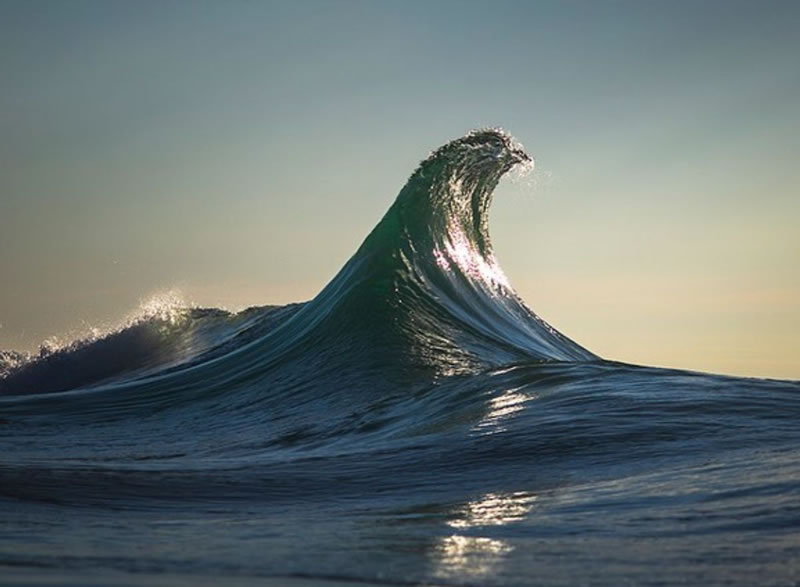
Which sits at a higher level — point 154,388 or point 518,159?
point 518,159

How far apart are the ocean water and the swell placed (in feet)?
0.22

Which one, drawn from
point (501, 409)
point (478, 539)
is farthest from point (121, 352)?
point (478, 539)

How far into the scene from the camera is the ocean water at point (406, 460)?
3541 mm

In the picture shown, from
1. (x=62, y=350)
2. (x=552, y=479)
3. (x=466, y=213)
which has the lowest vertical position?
(x=552, y=479)

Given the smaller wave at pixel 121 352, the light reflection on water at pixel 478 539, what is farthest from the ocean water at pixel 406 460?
the smaller wave at pixel 121 352

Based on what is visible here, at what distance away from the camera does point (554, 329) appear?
19609 millimetres

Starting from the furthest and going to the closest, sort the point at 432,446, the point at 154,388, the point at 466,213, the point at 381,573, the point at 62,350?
the point at 62,350 → the point at 466,213 → the point at 154,388 → the point at 432,446 → the point at 381,573

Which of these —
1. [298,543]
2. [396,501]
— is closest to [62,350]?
[396,501]

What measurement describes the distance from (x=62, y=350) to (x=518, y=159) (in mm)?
11976

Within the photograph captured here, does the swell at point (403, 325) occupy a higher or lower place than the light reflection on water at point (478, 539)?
higher

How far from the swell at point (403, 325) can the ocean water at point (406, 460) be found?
66 mm

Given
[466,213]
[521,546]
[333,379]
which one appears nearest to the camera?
[521,546]

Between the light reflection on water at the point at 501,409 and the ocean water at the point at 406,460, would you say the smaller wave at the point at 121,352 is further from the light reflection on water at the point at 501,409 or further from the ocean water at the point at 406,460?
the light reflection on water at the point at 501,409

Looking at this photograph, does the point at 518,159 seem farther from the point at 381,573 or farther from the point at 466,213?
the point at 381,573
